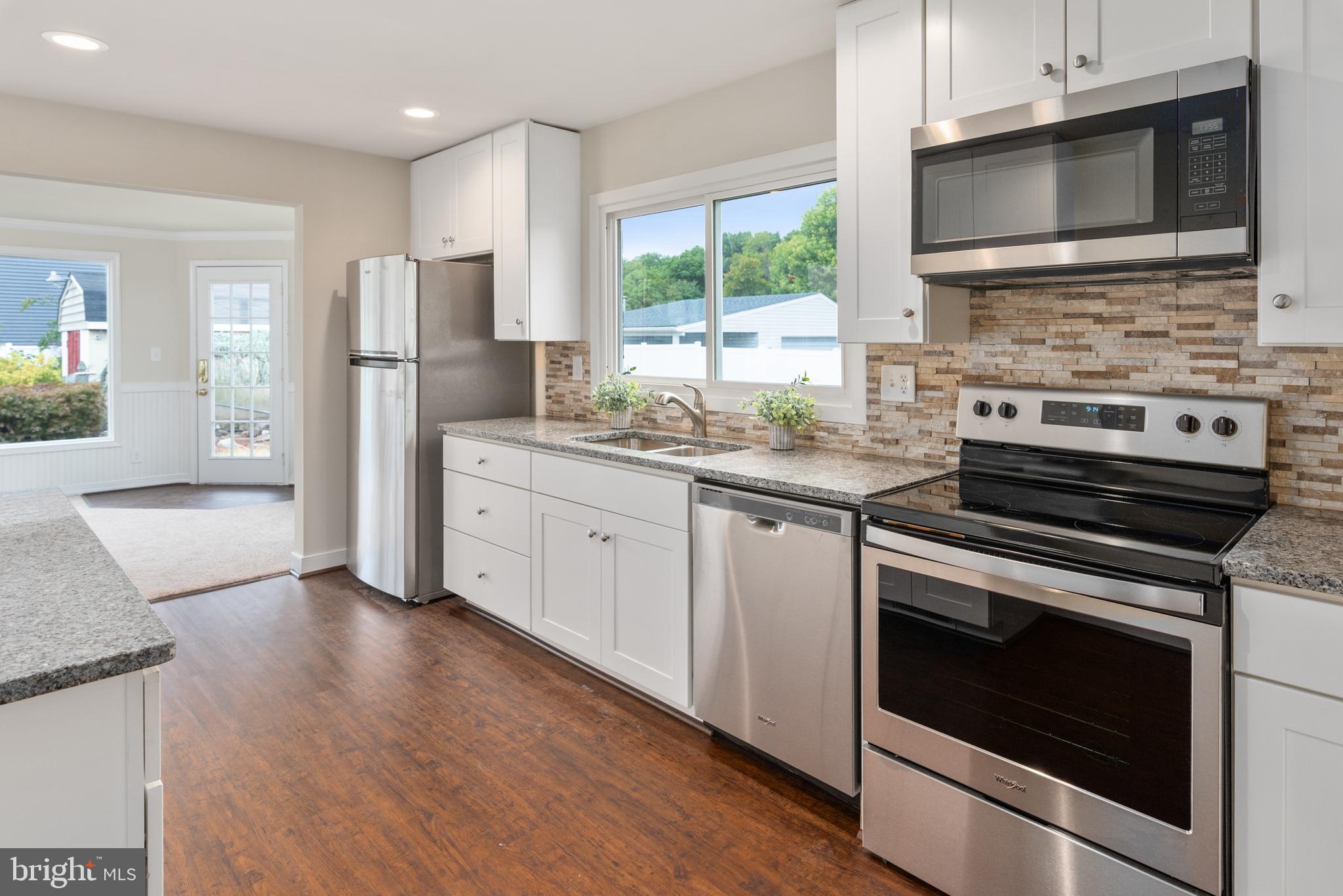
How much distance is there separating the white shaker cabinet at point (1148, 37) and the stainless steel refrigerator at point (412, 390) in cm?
290

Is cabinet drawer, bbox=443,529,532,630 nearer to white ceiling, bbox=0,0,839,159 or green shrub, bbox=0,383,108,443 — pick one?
white ceiling, bbox=0,0,839,159

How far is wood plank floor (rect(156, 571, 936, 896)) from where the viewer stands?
1.96 metres

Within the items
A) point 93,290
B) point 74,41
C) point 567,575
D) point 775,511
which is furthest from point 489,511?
point 93,290

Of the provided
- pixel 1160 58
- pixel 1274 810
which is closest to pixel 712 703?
pixel 1274 810

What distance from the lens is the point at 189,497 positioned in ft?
22.2

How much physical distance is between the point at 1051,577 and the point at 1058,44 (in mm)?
1266

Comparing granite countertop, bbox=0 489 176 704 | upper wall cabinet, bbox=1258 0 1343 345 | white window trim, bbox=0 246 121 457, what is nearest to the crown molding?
white window trim, bbox=0 246 121 457

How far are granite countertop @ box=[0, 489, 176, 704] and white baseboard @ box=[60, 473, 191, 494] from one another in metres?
6.36

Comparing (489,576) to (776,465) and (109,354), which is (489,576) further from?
(109,354)

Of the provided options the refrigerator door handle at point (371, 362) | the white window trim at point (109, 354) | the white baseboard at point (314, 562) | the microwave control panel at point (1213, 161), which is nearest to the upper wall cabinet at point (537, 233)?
the refrigerator door handle at point (371, 362)

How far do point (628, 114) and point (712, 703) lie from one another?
2.61 metres

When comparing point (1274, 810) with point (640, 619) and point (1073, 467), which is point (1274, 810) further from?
point (640, 619)

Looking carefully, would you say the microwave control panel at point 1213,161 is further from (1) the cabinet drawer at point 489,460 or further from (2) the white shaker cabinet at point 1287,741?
(1) the cabinet drawer at point 489,460

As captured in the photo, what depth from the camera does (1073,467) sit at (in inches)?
83.8
